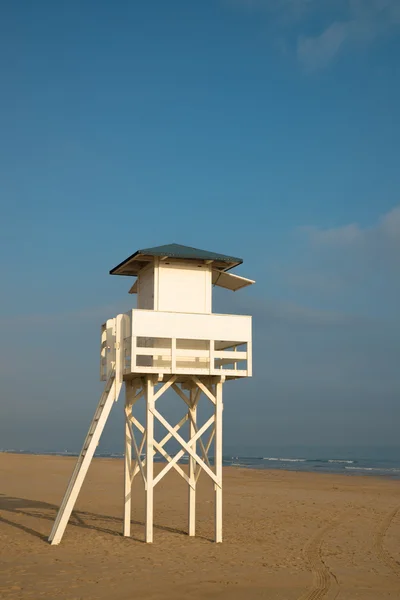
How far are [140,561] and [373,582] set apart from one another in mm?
4368

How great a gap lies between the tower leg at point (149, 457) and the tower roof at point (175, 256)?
2838 millimetres

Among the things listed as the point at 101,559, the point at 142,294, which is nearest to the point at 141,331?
the point at 142,294

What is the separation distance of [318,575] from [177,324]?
603cm

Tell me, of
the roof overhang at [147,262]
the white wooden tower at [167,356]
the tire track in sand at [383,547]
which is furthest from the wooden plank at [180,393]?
the tire track in sand at [383,547]

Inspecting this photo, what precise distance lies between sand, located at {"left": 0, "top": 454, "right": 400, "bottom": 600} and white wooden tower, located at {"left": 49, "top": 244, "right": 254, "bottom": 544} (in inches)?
40.0

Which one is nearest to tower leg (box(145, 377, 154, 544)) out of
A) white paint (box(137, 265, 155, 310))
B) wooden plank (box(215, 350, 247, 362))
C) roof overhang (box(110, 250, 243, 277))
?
wooden plank (box(215, 350, 247, 362))

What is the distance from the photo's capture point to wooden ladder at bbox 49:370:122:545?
15.2m

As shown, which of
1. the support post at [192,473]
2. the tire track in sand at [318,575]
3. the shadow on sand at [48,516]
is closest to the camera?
the tire track in sand at [318,575]

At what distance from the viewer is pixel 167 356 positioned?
1656cm

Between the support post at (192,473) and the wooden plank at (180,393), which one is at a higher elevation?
the wooden plank at (180,393)

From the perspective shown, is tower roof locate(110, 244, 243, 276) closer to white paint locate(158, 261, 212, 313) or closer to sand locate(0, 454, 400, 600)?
white paint locate(158, 261, 212, 313)

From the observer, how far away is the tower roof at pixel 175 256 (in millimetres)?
15789

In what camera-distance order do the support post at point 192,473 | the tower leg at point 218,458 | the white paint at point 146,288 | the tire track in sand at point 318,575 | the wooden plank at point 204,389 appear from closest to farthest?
the tire track in sand at point 318,575 < the tower leg at point 218,458 < the wooden plank at point 204,389 < the white paint at point 146,288 < the support post at point 192,473

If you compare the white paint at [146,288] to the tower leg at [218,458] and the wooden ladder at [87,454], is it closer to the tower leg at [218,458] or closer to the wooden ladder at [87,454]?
the wooden ladder at [87,454]
